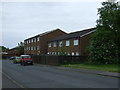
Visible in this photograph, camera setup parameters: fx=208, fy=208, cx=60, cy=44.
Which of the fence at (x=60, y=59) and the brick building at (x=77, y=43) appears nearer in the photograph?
the fence at (x=60, y=59)

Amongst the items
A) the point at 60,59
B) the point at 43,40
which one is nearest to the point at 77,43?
the point at 60,59

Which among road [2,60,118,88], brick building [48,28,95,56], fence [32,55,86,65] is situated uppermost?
brick building [48,28,95,56]

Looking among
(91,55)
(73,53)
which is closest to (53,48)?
(73,53)

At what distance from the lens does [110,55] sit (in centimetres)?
3219

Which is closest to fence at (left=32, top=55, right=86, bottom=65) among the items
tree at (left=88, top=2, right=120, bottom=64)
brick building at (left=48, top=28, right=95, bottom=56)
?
brick building at (left=48, top=28, right=95, bottom=56)

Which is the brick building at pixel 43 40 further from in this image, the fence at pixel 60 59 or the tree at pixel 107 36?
the tree at pixel 107 36

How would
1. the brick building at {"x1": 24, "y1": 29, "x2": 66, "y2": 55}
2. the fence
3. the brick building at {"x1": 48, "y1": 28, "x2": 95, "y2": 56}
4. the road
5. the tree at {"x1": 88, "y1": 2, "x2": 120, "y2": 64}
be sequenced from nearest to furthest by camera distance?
the road, the tree at {"x1": 88, "y1": 2, "x2": 120, "y2": 64}, the fence, the brick building at {"x1": 48, "y1": 28, "x2": 95, "y2": 56}, the brick building at {"x1": 24, "y1": 29, "x2": 66, "y2": 55}

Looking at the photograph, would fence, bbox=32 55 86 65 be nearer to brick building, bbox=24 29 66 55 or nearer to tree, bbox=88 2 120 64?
tree, bbox=88 2 120 64

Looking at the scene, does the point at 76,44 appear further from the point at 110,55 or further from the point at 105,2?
the point at 105,2

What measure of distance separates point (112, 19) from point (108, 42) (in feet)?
24.0

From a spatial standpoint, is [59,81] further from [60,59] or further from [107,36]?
[60,59]

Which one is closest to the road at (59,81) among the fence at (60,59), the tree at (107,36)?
the tree at (107,36)

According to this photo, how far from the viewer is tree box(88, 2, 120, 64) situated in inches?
1035

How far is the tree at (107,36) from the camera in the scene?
86.2 ft
